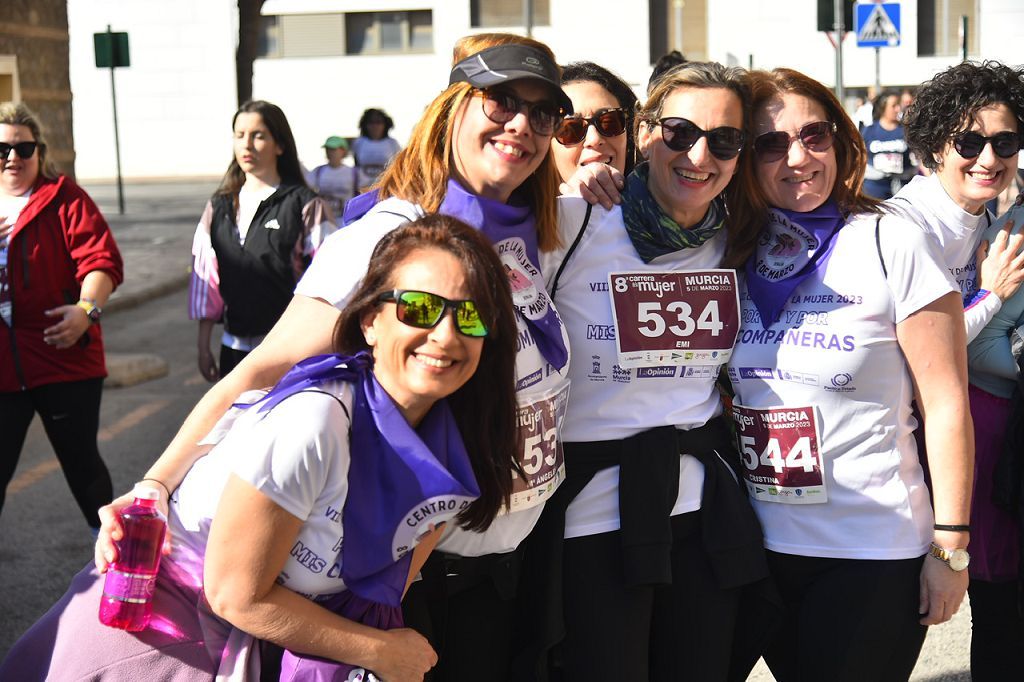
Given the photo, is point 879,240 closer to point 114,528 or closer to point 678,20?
point 114,528

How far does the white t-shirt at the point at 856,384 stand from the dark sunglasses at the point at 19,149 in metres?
3.44

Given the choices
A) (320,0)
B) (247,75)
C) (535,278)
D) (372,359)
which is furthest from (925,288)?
(320,0)

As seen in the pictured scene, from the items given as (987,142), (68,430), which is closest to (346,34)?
(68,430)

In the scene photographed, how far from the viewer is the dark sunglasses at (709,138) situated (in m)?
2.86

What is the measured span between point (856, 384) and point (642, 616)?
0.72m

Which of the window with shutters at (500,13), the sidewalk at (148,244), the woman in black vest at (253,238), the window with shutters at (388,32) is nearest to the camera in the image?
the woman in black vest at (253,238)

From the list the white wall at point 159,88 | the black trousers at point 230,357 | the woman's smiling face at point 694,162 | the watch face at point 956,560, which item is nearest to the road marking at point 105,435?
the black trousers at point 230,357

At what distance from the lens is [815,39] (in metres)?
32.8

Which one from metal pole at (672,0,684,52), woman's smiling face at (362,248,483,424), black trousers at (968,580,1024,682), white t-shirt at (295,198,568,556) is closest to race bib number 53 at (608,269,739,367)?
white t-shirt at (295,198,568,556)

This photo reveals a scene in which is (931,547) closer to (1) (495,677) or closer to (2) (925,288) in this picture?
(2) (925,288)

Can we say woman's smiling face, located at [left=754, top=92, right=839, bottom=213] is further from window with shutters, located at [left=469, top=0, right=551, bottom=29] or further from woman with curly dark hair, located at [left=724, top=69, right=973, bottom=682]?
window with shutters, located at [left=469, top=0, right=551, bottom=29]

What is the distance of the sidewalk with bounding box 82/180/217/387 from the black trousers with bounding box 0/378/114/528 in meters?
4.20

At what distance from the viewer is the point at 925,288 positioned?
2740 mm

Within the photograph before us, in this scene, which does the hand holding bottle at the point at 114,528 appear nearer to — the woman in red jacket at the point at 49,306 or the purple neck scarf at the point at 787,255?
the purple neck scarf at the point at 787,255
